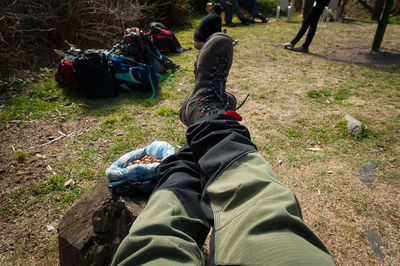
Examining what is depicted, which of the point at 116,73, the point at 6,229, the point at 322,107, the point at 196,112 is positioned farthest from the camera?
the point at 116,73

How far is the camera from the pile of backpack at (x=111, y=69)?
3527 millimetres

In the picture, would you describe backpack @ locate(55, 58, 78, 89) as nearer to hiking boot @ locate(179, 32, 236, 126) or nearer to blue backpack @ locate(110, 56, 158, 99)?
blue backpack @ locate(110, 56, 158, 99)

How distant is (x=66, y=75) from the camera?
3680 mm

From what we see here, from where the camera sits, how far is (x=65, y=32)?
4887 millimetres

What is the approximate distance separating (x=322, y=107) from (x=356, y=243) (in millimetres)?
2256

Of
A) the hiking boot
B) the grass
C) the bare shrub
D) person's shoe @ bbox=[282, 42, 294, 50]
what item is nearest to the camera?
the grass

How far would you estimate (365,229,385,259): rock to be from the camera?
1.65m

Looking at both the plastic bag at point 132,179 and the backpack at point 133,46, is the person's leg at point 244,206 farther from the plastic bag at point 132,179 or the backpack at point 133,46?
the backpack at point 133,46

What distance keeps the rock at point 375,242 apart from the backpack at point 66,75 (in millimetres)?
4068

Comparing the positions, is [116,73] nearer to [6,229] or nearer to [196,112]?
[196,112]

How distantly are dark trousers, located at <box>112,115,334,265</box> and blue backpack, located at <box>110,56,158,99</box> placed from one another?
269cm

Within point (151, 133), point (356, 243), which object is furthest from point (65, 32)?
point (356, 243)

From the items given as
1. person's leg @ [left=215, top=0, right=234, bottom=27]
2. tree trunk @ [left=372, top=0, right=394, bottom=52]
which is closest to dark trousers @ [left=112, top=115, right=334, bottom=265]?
tree trunk @ [left=372, top=0, right=394, bottom=52]

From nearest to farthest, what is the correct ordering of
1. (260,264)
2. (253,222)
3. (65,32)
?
(260,264) → (253,222) → (65,32)
